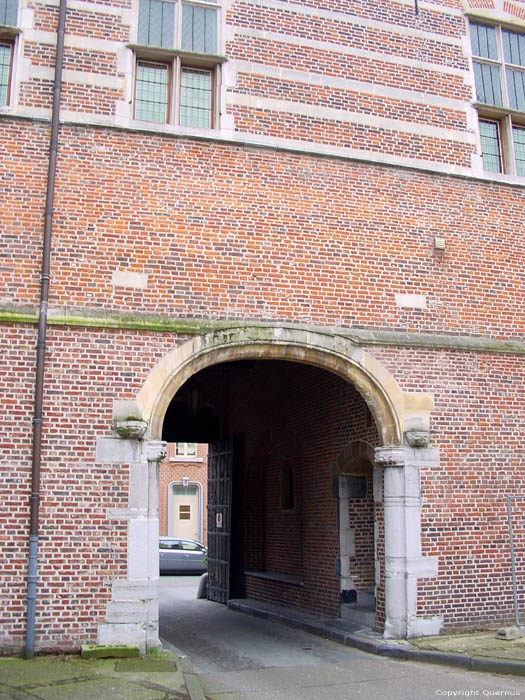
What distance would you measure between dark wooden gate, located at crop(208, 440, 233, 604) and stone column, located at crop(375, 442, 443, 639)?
5972 millimetres

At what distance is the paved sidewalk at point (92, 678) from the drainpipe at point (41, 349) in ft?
1.62

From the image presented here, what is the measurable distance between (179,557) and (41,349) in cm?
1882

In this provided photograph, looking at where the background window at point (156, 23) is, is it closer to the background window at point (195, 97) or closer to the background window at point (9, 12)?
the background window at point (195, 97)

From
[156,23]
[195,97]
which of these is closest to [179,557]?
[195,97]

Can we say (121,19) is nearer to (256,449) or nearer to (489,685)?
(256,449)

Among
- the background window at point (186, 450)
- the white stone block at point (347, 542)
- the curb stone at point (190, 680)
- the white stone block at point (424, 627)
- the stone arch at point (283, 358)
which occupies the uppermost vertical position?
the background window at point (186, 450)

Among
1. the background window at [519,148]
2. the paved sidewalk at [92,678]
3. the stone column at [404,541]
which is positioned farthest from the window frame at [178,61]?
the paved sidewalk at [92,678]

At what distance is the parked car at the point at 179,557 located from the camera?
85.9ft

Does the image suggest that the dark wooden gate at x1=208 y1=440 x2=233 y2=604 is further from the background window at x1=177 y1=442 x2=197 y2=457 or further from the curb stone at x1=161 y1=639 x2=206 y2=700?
the background window at x1=177 y1=442 x2=197 y2=457

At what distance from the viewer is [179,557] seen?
26312mm

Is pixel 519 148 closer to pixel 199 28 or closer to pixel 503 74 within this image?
pixel 503 74

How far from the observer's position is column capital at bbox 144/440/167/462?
358 inches

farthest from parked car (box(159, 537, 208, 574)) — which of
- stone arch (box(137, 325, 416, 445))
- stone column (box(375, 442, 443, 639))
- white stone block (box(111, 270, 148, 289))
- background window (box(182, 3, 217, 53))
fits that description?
background window (box(182, 3, 217, 53))

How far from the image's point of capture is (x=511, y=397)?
36.0 ft
